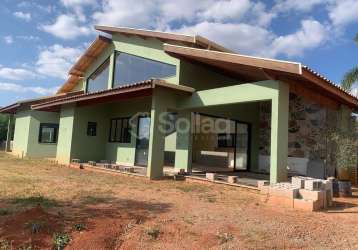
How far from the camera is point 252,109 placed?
16641mm

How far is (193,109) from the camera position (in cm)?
1385

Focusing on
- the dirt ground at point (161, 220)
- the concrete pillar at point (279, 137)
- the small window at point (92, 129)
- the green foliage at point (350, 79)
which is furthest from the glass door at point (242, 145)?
the green foliage at point (350, 79)

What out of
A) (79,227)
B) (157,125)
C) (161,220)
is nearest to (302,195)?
(161,220)

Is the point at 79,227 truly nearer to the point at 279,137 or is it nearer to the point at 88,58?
the point at 279,137

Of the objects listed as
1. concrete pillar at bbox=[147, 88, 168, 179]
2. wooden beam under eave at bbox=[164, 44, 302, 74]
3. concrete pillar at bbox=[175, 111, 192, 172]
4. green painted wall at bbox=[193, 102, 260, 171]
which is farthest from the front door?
wooden beam under eave at bbox=[164, 44, 302, 74]

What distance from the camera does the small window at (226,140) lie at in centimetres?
1690

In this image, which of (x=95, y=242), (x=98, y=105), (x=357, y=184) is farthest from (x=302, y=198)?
(x=98, y=105)

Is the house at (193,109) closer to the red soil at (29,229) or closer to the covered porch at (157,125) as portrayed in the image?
the covered porch at (157,125)

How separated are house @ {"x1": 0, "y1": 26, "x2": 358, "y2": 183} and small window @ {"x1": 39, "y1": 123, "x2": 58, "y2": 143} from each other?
2.64ft

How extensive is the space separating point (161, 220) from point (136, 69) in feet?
37.3

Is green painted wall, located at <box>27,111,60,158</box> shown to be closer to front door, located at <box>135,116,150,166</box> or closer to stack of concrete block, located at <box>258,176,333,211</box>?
front door, located at <box>135,116,150,166</box>

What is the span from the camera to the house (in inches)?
413

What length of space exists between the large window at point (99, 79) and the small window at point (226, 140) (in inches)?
273

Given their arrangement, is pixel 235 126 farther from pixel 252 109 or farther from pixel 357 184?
pixel 357 184
